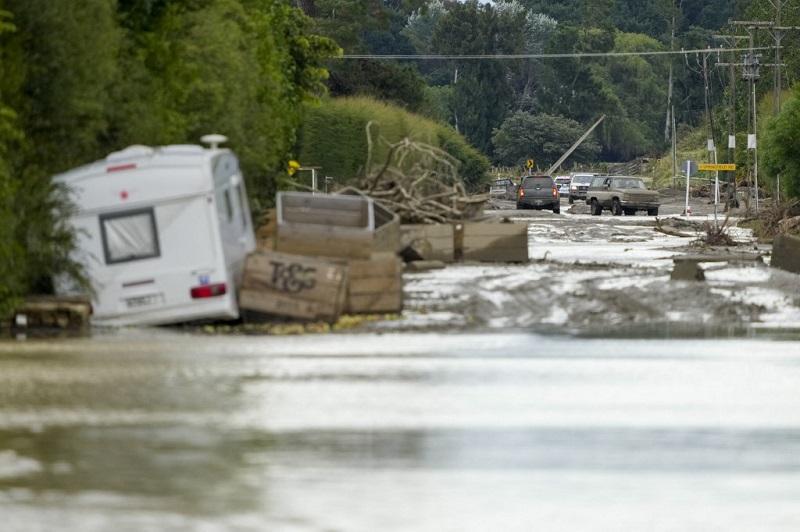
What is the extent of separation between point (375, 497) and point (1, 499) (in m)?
2.12

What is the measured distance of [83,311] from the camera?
26.2 meters

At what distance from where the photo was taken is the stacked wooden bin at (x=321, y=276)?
88.0 feet

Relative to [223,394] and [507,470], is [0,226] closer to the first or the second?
[223,394]

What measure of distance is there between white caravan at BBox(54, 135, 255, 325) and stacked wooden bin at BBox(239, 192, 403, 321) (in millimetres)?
410

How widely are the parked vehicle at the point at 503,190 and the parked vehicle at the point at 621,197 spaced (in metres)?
34.4

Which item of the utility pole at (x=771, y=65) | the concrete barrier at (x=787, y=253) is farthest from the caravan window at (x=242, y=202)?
the utility pole at (x=771, y=65)

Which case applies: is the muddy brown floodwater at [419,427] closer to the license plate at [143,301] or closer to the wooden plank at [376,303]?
the license plate at [143,301]

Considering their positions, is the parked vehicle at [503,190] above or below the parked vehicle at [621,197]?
below

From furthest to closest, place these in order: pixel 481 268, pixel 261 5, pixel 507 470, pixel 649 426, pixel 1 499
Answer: pixel 261 5 → pixel 481 268 → pixel 649 426 → pixel 507 470 → pixel 1 499

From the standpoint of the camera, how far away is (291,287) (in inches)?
1061

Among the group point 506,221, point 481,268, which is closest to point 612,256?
point 506,221

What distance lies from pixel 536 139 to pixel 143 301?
16342 cm

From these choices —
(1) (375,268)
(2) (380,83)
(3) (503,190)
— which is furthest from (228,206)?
(3) (503,190)

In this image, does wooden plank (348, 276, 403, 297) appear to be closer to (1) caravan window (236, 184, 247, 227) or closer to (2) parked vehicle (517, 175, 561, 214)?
(1) caravan window (236, 184, 247, 227)
